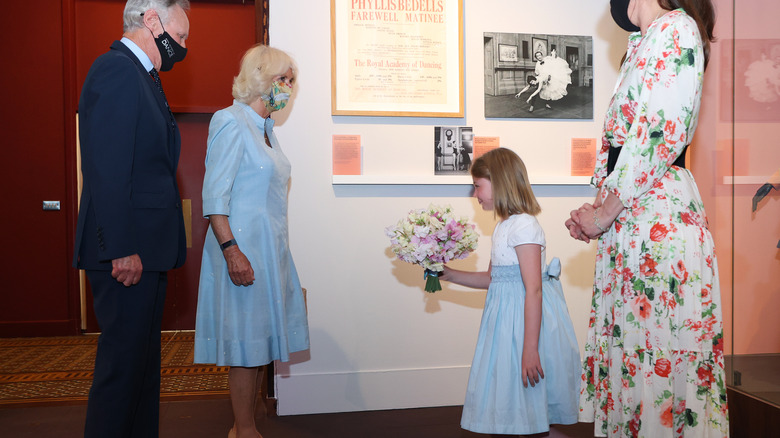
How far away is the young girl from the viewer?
235cm

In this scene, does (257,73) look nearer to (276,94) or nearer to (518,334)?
(276,94)

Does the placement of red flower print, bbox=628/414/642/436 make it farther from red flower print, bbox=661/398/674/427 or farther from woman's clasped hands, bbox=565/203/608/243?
woman's clasped hands, bbox=565/203/608/243

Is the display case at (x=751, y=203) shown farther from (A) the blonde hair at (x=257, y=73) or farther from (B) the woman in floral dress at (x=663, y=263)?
(A) the blonde hair at (x=257, y=73)

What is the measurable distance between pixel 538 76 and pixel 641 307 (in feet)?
7.98

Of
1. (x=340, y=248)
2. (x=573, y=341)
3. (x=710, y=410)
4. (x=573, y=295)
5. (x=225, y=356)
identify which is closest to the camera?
(x=710, y=410)

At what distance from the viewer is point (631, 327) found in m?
1.75

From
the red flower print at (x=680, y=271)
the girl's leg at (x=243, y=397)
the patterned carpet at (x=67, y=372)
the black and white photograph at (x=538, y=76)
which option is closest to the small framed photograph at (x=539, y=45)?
the black and white photograph at (x=538, y=76)

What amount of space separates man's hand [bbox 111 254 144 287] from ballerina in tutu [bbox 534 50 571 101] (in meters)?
2.70

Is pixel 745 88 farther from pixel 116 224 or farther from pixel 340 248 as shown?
pixel 116 224

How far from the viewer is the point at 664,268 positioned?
67.0 inches

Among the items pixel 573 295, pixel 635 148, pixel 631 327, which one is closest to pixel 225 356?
pixel 631 327

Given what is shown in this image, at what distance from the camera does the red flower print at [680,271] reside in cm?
169

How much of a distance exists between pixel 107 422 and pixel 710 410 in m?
1.92

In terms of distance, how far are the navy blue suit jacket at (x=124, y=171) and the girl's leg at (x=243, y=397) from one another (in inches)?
27.4
